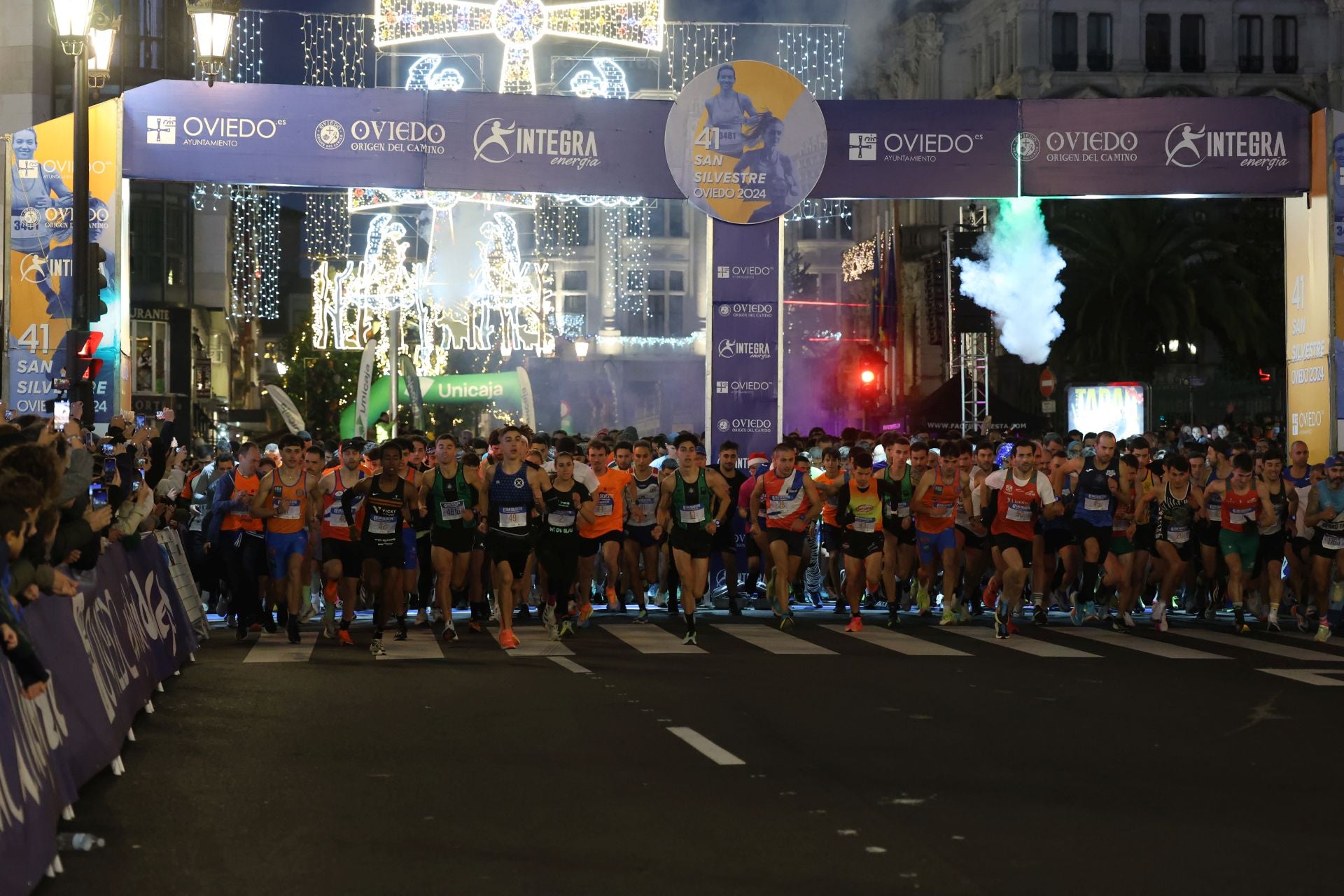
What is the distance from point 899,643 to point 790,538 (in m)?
2.60

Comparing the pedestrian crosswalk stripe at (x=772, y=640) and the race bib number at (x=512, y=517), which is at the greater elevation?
the race bib number at (x=512, y=517)

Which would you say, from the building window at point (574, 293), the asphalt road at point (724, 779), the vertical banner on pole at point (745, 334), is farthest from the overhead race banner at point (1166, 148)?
the building window at point (574, 293)

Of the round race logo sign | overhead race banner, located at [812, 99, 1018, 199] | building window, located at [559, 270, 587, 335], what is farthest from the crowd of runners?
building window, located at [559, 270, 587, 335]

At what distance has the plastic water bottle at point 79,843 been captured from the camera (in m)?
7.15

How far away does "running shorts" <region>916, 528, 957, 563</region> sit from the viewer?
18.9 metres

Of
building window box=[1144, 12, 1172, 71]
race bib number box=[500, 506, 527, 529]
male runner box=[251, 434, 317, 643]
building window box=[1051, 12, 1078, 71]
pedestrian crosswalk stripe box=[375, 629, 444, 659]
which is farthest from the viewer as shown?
building window box=[1144, 12, 1172, 71]

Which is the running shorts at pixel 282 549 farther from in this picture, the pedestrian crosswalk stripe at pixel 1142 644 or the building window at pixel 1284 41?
the building window at pixel 1284 41

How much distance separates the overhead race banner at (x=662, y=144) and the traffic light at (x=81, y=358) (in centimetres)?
431

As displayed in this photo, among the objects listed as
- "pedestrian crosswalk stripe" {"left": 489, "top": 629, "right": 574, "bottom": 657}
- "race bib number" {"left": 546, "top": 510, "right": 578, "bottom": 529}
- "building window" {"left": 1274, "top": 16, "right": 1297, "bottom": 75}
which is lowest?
"pedestrian crosswalk stripe" {"left": 489, "top": 629, "right": 574, "bottom": 657}

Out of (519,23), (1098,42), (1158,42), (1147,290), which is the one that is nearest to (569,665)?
(519,23)

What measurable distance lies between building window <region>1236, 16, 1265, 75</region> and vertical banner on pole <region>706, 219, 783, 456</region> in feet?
167

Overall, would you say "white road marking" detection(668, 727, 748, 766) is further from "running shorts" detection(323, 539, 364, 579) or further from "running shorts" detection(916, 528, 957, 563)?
"running shorts" detection(916, 528, 957, 563)

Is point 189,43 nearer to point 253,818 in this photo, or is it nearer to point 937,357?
point 937,357

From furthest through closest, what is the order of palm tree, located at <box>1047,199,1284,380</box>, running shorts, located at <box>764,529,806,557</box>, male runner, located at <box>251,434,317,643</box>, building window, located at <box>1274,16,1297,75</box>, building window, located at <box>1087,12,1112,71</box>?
building window, located at <box>1087,12,1112,71</box>
building window, located at <box>1274,16,1297,75</box>
palm tree, located at <box>1047,199,1284,380</box>
running shorts, located at <box>764,529,806,557</box>
male runner, located at <box>251,434,317,643</box>
